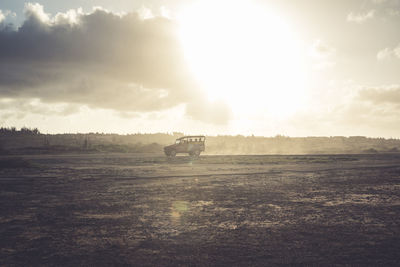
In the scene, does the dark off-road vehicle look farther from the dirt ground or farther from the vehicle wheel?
the dirt ground

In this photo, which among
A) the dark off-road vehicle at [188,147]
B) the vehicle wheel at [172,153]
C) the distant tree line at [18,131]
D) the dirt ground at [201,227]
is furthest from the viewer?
the distant tree line at [18,131]

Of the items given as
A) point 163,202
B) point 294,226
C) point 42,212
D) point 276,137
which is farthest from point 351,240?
point 276,137

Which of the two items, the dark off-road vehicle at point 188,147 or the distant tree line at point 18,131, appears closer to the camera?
the dark off-road vehicle at point 188,147

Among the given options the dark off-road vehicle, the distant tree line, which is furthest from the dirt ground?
the distant tree line

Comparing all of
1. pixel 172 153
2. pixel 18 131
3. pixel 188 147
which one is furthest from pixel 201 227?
pixel 18 131

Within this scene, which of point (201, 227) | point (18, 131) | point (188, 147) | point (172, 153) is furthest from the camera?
point (18, 131)

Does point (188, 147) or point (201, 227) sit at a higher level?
point (188, 147)

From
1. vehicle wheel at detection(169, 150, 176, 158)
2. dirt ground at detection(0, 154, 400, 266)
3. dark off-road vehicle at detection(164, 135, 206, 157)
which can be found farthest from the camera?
vehicle wheel at detection(169, 150, 176, 158)

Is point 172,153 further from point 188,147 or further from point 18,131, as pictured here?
point 18,131

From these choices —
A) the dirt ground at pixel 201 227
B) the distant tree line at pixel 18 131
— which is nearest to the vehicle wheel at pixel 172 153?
the dirt ground at pixel 201 227

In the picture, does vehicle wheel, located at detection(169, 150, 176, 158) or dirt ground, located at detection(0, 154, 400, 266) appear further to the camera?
vehicle wheel, located at detection(169, 150, 176, 158)

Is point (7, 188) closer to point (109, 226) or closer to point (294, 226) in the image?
point (109, 226)

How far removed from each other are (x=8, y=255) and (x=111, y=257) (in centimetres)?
148

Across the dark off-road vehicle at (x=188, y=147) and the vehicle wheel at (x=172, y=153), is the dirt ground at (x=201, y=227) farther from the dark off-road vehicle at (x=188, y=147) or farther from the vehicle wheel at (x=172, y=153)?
the vehicle wheel at (x=172, y=153)
